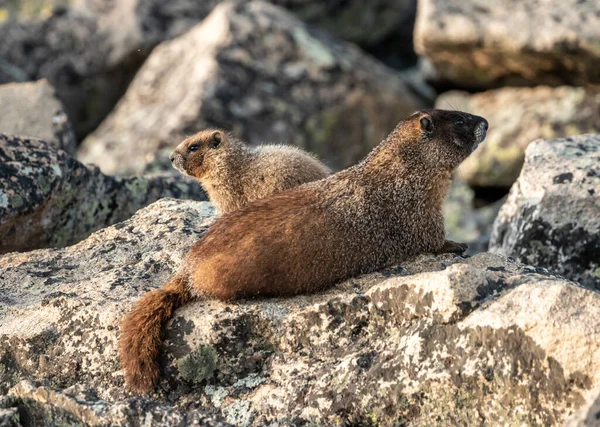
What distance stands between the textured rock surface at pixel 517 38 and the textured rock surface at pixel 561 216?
5.14 meters

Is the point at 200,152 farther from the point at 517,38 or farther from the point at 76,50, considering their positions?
the point at 76,50

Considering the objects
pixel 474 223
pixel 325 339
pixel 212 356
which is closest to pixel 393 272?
pixel 325 339

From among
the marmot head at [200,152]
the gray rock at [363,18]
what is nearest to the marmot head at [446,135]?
the marmot head at [200,152]

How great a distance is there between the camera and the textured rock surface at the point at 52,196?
8.10 metres

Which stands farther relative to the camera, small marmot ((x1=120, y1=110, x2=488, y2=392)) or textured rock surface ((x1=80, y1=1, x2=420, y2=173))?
textured rock surface ((x1=80, y1=1, x2=420, y2=173))

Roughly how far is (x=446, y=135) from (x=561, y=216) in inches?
56.7

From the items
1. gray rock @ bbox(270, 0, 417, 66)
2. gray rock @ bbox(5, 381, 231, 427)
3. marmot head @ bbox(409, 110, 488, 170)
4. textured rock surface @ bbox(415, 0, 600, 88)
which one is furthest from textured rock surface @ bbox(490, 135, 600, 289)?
gray rock @ bbox(270, 0, 417, 66)

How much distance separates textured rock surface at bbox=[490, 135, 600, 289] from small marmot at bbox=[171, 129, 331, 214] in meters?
1.86

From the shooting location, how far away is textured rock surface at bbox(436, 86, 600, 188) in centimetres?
1377

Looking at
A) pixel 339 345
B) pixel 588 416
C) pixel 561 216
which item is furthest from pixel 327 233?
pixel 588 416

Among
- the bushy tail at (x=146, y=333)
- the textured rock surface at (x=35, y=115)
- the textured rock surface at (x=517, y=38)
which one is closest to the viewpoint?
the bushy tail at (x=146, y=333)

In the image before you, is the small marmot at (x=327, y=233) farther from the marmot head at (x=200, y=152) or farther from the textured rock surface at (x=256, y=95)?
the textured rock surface at (x=256, y=95)

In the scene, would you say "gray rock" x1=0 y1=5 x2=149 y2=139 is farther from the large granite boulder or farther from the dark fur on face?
the dark fur on face

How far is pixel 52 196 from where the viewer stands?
8.30 m
